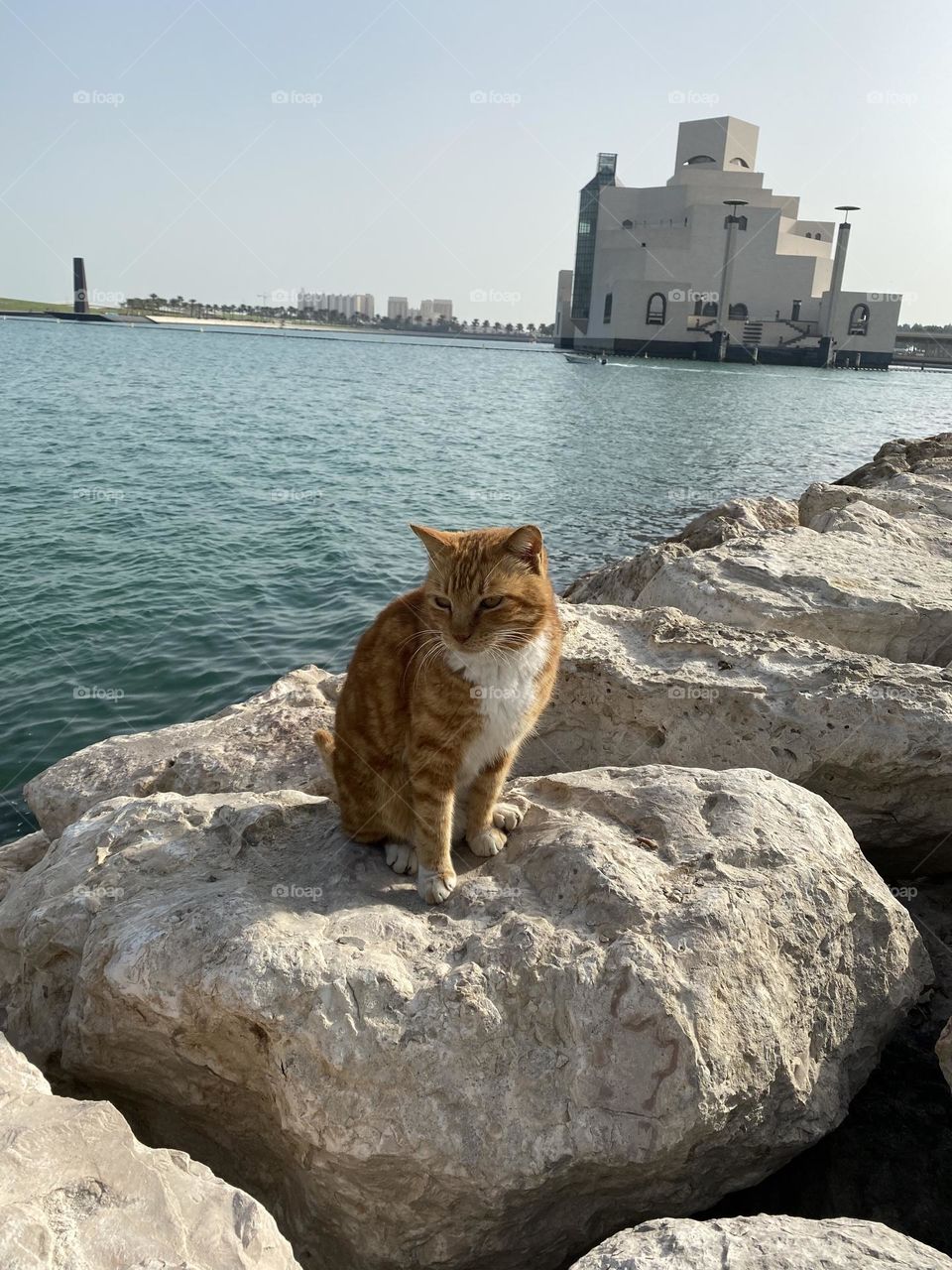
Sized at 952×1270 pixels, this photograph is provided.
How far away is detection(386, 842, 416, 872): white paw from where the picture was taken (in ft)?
11.2

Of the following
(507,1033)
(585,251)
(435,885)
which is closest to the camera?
(507,1033)

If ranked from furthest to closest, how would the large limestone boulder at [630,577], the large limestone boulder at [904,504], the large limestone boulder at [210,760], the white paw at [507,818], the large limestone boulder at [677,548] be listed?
the large limestone boulder at [904,504], the large limestone boulder at [677,548], the large limestone boulder at [630,577], the large limestone boulder at [210,760], the white paw at [507,818]

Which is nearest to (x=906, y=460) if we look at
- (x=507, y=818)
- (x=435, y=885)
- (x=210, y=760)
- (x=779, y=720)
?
(x=779, y=720)

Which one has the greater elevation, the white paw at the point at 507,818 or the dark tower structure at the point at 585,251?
the dark tower structure at the point at 585,251

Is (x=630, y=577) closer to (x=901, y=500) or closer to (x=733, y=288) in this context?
(x=901, y=500)

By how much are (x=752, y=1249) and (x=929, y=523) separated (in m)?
7.74

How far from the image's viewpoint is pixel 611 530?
1579 cm

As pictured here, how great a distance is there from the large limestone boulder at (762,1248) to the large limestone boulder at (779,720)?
2.45 meters

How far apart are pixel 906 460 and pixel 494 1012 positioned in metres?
15.1

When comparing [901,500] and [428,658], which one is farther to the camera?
[901,500]

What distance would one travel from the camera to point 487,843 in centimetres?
344

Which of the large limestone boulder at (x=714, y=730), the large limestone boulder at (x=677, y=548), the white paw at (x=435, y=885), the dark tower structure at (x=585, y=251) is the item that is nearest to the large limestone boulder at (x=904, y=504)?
the large limestone boulder at (x=677, y=548)

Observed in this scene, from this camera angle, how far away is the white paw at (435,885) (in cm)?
313

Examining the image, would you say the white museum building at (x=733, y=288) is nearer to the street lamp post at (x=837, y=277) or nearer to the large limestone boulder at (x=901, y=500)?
the street lamp post at (x=837, y=277)
